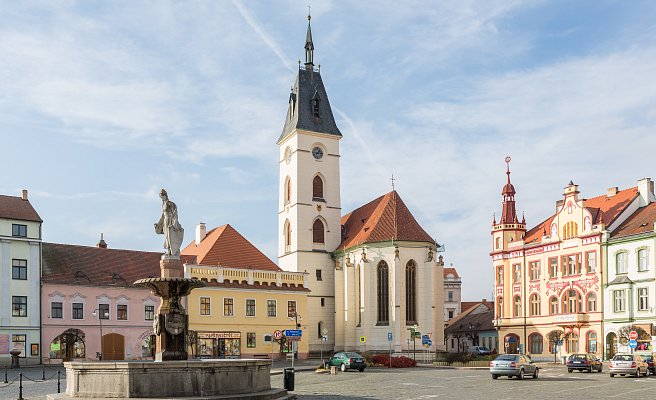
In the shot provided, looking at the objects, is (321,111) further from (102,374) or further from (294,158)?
(102,374)

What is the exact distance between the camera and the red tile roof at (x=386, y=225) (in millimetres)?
68125

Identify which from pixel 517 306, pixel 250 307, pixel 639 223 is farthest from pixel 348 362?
pixel 517 306

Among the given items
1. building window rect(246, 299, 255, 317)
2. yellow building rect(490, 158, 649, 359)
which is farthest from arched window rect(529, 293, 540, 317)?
building window rect(246, 299, 255, 317)

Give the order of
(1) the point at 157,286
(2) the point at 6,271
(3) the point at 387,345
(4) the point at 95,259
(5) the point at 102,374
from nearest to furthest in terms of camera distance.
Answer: (5) the point at 102,374
(1) the point at 157,286
(2) the point at 6,271
(4) the point at 95,259
(3) the point at 387,345

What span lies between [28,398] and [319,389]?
10.5m

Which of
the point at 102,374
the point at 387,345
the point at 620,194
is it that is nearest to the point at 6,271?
the point at 387,345

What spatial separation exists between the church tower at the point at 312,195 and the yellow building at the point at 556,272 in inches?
596

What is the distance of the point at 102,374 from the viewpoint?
21203 mm

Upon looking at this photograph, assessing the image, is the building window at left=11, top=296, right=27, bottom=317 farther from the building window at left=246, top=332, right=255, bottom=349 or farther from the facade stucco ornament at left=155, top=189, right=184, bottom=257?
the facade stucco ornament at left=155, top=189, right=184, bottom=257

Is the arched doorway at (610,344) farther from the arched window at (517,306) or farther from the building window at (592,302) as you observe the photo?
the arched window at (517,306)

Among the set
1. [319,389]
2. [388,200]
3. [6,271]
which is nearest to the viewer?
[319,389]

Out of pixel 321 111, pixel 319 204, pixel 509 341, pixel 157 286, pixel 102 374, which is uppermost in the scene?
pixel 321 111

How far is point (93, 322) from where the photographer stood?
184 feet

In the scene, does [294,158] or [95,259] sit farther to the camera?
[294,158]
